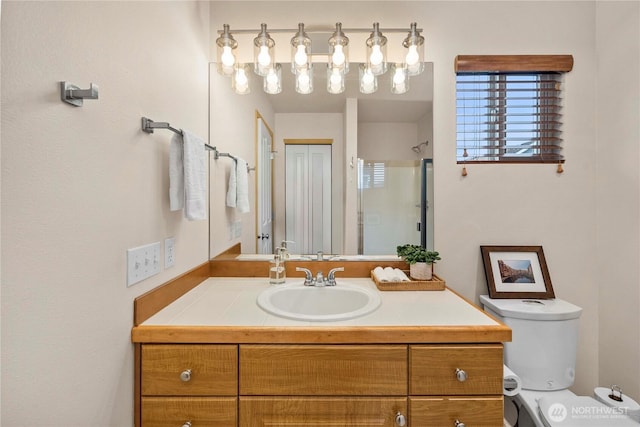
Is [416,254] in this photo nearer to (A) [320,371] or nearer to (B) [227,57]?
(A) [320,371]

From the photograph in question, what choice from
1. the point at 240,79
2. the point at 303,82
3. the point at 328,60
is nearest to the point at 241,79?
the point at 240,79

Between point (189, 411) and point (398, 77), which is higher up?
point (398, 77)

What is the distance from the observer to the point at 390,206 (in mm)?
1687

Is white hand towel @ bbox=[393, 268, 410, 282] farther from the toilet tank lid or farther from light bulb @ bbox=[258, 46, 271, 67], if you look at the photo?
light bulb @ bbox=[258, 46, 271, 67]

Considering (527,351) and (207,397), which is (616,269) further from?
(207,397)

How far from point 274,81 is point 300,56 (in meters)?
0.19

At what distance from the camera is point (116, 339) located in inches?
34.8

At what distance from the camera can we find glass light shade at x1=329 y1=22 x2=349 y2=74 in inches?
59.9

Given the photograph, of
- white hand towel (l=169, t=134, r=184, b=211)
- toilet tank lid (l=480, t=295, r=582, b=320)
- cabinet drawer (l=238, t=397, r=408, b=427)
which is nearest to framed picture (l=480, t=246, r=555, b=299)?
toilet tank lid (l=480, t=295, r=582, b=320)

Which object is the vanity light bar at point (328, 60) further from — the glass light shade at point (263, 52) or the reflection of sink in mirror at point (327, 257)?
the reflection of sink in mirror at point (327, 257)

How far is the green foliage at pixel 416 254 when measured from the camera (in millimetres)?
1505

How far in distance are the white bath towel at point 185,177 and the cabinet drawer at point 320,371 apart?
54 cm

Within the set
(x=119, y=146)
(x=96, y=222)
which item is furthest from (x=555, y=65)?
(x=96, y=222)

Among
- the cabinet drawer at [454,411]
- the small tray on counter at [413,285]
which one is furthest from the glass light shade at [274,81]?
the cabinet drawer at [454,411]
